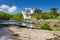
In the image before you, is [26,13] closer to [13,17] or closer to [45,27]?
[13,17]

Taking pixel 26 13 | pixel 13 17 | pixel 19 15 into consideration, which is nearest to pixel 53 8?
pixel 26 13

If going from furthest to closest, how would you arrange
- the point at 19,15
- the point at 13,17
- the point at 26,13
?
the point at 13,17 → the point at 19,15 → the point at 26,13

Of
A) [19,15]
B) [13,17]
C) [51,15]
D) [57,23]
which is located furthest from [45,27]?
→ [13,17]

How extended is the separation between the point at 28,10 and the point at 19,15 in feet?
69.6

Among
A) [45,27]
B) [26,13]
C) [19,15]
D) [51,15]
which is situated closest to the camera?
[45,27]

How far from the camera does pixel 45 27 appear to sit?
30.2 meters

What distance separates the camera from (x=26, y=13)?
5640 inches

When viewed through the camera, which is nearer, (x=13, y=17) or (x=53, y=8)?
(x=53, y=8)

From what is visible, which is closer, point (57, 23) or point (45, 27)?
point (45, 27)

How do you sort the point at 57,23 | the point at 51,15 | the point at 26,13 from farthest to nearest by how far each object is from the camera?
the point at 26,13
the point at 51,15
the point at 57,23

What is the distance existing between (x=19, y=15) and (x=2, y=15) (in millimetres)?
26043

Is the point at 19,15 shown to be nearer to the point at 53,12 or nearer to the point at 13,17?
the point at 13,17

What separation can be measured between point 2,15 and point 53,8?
6405 cm

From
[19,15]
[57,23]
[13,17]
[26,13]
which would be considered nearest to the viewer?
[57,23]
